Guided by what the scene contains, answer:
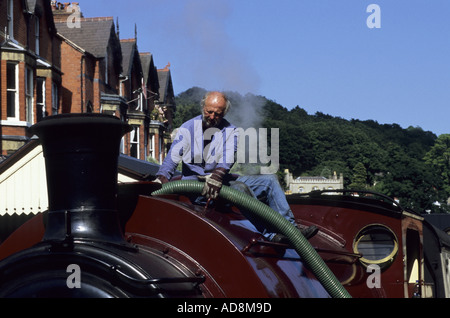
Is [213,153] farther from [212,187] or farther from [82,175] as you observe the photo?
[82,175]

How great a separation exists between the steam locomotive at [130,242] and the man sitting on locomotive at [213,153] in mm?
277

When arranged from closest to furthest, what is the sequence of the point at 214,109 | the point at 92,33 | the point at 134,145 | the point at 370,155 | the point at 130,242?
the point at 130,242 → the point at 214,109 → the point at 92,33 → the point at 134,145 → the point at 370,155

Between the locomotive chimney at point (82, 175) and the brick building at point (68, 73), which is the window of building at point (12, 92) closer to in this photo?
the brick building at point (68, 73)

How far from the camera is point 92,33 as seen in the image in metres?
39.5

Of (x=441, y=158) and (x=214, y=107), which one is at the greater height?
(x=441, y=158)

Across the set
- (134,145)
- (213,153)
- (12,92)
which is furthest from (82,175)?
(134,145)

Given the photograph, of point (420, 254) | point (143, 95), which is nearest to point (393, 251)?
point (420, 254)

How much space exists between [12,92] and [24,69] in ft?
3.20

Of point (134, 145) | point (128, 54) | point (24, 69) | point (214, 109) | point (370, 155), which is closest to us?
point (214, 109)

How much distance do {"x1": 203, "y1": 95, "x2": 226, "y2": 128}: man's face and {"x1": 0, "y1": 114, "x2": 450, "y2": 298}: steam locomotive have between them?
1.79ft

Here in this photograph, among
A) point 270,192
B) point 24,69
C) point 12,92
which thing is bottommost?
point 270,192

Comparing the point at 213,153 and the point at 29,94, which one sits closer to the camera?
the point at 213,153

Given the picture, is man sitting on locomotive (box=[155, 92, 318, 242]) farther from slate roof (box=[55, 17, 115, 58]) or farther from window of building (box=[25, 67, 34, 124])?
slate roof (box=[55, 17, 115, 58])

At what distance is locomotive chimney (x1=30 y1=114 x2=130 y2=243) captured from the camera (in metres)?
3.71
